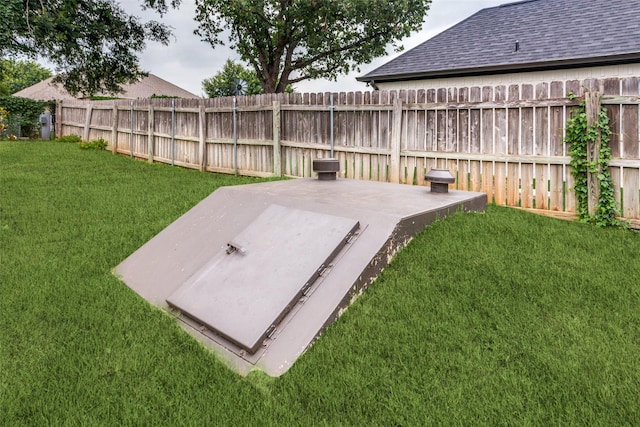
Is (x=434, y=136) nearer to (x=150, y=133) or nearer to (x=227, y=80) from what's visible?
(x=150, y=133)

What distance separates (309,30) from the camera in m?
20.1

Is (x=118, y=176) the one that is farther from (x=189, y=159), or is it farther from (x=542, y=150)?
(x=542, y=150)

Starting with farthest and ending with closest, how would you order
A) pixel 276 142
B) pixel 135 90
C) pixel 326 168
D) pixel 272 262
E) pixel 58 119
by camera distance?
pixel 135 90
pixel 58 119
pixel 276 142
pixel 326 168
pixel 272 262

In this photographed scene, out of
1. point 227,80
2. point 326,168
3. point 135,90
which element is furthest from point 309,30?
point 227,80

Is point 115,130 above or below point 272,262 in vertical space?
above

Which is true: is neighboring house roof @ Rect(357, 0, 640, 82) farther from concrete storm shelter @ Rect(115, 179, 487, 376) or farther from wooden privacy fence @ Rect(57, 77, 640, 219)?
concrete storm shelter @ Rect(115, 179, 487, 376)

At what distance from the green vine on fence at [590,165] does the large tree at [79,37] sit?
1371 centimetres

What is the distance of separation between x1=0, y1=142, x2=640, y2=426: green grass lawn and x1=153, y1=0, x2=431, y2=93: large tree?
16427 mm

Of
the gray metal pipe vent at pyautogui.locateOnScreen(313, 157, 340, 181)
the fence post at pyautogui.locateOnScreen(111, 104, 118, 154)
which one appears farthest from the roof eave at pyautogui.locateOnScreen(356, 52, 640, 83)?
the fence post at pyautogui.locateOnScreen(111, 104, 118, 154)

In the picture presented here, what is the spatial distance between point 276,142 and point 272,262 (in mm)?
6505

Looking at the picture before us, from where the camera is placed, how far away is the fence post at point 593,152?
561 centimetres

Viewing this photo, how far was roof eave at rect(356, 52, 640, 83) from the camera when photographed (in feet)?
33.4

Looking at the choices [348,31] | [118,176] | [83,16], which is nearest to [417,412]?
[118,176]

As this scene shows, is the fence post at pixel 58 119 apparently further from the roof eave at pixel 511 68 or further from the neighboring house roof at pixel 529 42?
the neighboring house roof at pixel 529 42
